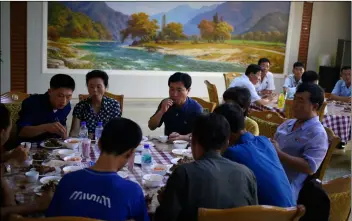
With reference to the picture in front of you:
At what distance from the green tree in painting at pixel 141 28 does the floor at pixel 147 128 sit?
108 centimetres

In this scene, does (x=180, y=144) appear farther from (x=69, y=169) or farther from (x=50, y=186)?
(x=50, y=186)

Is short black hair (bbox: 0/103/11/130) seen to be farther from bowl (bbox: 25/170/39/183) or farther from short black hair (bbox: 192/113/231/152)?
short black hair (bbox: 192/113/231/152)

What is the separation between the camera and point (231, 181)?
63.1 inches

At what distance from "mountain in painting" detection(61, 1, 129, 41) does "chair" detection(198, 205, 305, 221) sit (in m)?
5.63

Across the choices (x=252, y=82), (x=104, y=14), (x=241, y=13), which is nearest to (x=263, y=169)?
(x=252, y=82)

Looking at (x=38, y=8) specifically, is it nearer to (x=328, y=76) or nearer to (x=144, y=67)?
(x=144, y=67)

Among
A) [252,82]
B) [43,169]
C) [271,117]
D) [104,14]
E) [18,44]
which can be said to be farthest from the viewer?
[104,14]

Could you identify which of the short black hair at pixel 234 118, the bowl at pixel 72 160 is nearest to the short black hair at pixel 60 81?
the bowl at pixel 72 160

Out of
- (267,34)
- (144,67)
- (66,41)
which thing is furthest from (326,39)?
(66,41)

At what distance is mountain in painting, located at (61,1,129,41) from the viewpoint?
6.48 metres

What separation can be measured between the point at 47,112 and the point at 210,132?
1.62 metres

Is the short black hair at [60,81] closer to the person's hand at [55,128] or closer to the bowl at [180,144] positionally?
the person's hand at [55,128]

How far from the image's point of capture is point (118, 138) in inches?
61.0

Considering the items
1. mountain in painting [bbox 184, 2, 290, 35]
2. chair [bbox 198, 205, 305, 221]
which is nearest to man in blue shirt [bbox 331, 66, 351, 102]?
mountain in painting [bbox 184, 2, 290, 35]
